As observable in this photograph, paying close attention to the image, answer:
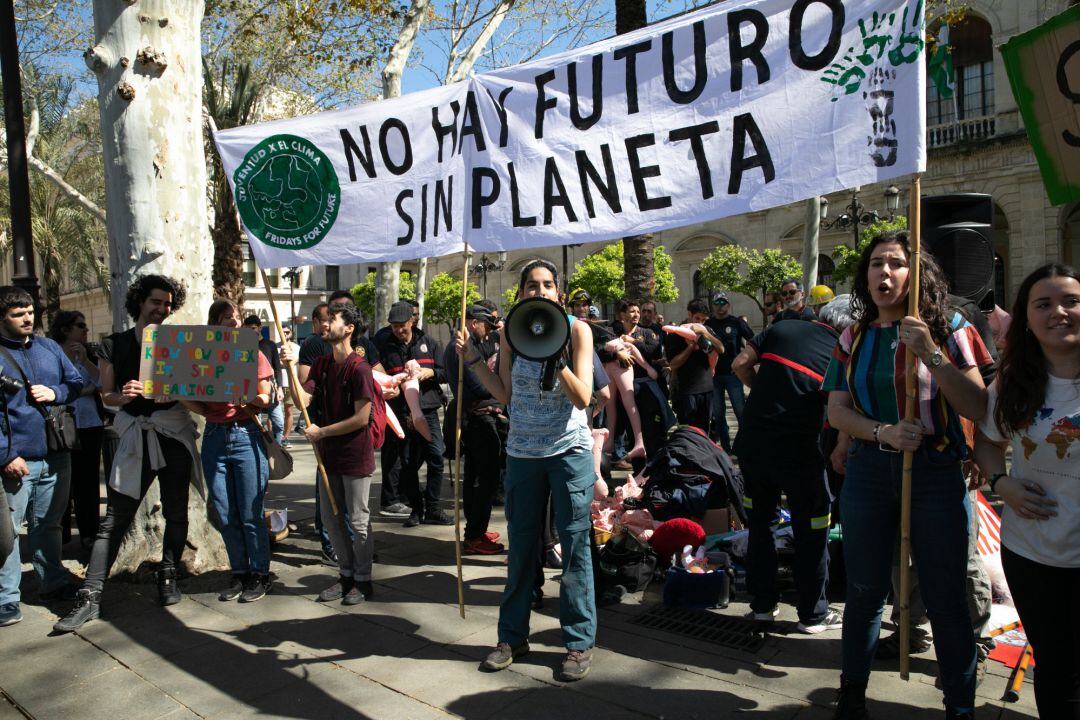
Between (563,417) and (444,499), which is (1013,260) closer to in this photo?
(444,499)

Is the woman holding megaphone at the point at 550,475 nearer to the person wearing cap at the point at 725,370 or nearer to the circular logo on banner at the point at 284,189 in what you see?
the circular logo on banner at the point at 284,189

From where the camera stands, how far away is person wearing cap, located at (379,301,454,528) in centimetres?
671

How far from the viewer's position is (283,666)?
3.84 meters

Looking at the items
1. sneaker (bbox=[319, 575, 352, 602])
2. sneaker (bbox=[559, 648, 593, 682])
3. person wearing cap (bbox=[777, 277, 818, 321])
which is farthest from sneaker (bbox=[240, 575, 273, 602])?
person wearing cap (bbox=[777, 277, 818, 321])

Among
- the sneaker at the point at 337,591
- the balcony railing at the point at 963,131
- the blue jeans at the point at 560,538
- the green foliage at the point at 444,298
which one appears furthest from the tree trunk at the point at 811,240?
the green foliage at the point at 444,298

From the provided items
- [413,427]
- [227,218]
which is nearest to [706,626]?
[413,427]

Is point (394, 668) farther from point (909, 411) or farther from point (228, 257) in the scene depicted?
point (228, 257)

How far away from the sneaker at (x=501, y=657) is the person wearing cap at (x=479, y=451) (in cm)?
191

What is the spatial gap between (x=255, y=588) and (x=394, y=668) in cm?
150

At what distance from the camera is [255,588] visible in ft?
15.8

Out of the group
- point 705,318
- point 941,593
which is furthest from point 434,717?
point 705,318

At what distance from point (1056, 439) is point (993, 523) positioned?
2.29 m

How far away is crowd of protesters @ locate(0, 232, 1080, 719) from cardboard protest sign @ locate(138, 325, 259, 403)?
0.47 ft

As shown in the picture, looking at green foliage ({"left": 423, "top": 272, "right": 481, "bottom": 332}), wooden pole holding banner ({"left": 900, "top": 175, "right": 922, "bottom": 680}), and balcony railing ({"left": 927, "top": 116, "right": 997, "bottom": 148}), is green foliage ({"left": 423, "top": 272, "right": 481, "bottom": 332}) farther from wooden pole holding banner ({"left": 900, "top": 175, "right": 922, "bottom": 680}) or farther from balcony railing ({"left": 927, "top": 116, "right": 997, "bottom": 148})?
wooden pole holding banner ({"left": 900, "top": 175, "right": 922, "bottom": 680})
